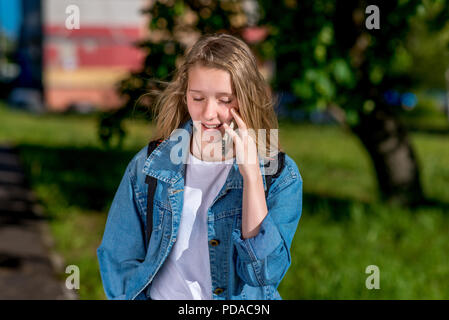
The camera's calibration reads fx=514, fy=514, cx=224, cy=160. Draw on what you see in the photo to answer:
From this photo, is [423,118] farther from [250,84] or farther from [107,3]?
[250,84]

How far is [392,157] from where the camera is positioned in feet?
21.6

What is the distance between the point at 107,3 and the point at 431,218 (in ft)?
63.8

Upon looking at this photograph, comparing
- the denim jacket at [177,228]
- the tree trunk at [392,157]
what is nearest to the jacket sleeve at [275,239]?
the denim jacket at [177,228]

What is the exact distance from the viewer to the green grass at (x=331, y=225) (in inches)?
165

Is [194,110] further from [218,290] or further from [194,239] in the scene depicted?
[218,290]

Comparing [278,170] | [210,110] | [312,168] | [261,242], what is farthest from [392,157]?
[210,110]

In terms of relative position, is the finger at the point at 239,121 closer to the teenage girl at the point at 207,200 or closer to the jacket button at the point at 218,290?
the teenage girl at the point at 207,200

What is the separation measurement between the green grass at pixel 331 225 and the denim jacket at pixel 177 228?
320 millimetres

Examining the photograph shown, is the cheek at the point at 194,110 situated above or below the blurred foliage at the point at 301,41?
below

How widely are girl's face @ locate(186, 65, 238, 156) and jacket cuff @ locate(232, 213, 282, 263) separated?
0.95ft

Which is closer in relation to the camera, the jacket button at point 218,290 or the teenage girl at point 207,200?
the teenage girl at point 207,200

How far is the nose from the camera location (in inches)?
53.6

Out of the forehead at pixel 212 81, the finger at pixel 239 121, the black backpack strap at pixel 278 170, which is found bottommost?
the black backpack strap at pixel 278 170
